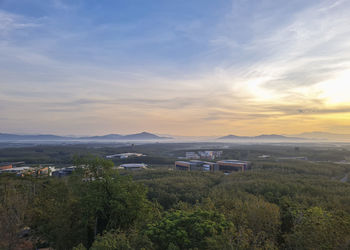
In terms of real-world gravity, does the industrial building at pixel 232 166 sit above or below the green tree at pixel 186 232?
A: below

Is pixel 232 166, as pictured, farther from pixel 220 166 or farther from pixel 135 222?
pixel 135 222

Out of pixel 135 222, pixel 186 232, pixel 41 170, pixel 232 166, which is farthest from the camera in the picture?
pixel 232 166

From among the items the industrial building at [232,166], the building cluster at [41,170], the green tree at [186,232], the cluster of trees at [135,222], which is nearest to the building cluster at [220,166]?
the industrial building at [232,166]

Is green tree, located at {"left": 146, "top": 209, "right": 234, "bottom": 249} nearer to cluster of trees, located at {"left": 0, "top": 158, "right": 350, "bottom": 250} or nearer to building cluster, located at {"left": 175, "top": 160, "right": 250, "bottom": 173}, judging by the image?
cluster of trees, located at {"left": 0, "top": 158, "right": 350, "bottom": 250}

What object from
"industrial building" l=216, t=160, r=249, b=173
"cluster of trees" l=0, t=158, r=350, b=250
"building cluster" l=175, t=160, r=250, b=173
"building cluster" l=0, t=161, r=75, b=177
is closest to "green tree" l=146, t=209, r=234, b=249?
"cluster of trees" l=0, t=158, r=350, b=250

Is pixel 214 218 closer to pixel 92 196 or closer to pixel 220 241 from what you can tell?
pixel 220 241

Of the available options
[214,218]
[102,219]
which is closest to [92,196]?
[102,219]

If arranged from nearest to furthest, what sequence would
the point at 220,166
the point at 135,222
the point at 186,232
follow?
the point at 186,232, the point at 135,222, the point at 220,166

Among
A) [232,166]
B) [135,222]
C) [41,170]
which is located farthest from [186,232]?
[232,166]

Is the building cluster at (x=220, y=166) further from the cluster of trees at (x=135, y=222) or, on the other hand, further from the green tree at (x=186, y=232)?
the green tree at (x=186, y=232)

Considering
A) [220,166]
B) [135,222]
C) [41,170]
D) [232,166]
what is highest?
[135,222]

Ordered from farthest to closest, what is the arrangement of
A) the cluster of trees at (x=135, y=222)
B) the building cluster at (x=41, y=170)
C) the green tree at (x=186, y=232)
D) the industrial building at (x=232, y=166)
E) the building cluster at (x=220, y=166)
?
the building cluster at (x=220, y=166) < the industrial building at (x=232, y=166) < the building cluster at (x=41, y=170) < the green tree at (x=186, y=232) < the cluster of trees at (x=135, y=222)
